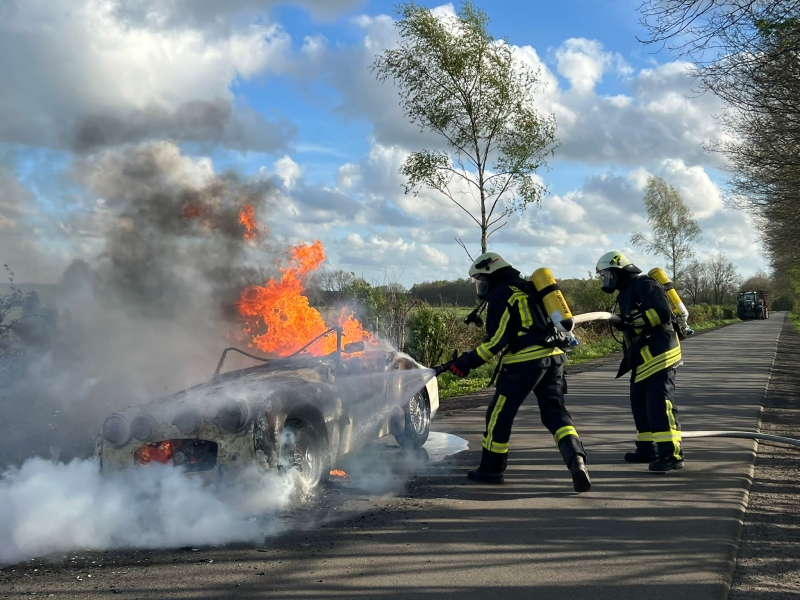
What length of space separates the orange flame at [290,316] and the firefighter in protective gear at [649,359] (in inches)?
114

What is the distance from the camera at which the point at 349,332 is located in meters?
8.16

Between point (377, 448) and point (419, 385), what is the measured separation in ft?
3.37

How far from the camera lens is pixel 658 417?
6.62m

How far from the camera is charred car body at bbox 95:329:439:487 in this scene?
4.98 m

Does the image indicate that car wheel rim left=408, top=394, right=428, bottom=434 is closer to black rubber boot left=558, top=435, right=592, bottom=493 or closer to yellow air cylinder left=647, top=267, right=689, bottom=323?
black rubber boot left=558, top=435, right=592, bottom=493

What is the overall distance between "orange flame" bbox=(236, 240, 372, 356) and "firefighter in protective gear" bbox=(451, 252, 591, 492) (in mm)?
2165

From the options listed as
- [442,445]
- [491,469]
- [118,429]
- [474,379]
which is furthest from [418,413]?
[474,379]

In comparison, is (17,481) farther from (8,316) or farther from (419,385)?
(8,316)

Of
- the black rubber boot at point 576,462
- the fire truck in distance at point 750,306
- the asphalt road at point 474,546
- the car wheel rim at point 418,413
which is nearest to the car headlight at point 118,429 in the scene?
the asphalt road at point 474,546

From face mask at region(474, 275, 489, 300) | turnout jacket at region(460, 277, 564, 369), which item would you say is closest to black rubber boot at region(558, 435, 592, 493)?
turnout jacket at region(460, 277, 564, 369)

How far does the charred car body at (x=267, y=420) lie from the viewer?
4984 mm

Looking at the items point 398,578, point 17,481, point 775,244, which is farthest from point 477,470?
point 775,244

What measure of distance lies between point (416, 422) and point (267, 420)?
8.87ft

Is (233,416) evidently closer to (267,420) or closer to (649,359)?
(267,420)
